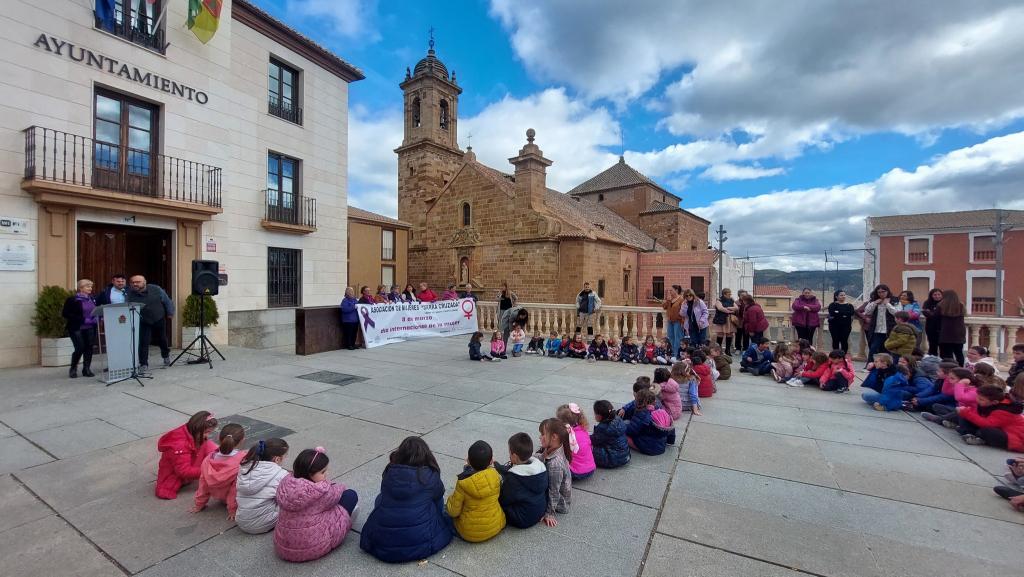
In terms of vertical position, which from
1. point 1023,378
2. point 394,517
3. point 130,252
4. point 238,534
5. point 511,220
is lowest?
point 238,534

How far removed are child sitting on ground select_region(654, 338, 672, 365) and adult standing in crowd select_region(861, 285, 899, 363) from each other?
3.60 metres

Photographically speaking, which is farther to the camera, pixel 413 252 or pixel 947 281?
pixel 947 281

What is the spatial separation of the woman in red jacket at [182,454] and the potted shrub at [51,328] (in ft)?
22.9

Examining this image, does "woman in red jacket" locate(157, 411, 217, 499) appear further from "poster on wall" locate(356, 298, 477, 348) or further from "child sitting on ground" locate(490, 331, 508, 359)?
"poster on wall" locate(356, 298, 477, 348)

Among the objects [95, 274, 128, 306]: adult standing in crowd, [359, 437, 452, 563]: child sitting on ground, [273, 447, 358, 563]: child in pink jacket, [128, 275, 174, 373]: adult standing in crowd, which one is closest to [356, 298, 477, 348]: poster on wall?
[128, 275, 174, 373]: adult standing in crowd

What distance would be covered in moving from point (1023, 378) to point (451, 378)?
715 cm

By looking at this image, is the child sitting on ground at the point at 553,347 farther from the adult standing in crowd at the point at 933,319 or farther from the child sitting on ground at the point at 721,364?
the adult standing in crowd at the point at 933,319

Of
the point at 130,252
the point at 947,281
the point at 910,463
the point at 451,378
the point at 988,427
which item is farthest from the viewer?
the point at 947,281

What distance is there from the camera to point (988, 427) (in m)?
4.71

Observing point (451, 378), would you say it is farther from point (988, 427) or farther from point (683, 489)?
point (988, 427)

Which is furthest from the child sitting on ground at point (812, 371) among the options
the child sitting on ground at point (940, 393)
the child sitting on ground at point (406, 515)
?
the child sitting on ground at point (406, 515)

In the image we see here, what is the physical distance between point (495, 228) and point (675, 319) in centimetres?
1594

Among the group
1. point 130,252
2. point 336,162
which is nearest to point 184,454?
point 130,252

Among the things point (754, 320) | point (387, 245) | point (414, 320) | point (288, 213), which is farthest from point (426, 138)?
point (754, 320)
